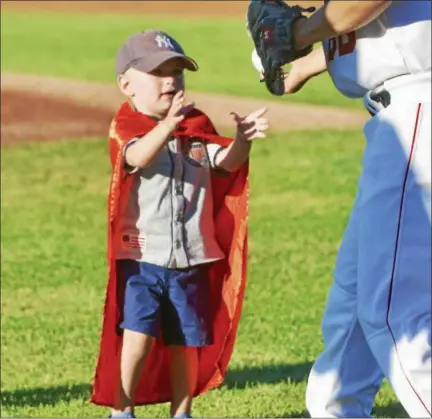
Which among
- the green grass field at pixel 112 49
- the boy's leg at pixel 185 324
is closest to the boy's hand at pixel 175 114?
the boy's leg at pixel 185 324

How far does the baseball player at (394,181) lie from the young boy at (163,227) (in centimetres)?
154

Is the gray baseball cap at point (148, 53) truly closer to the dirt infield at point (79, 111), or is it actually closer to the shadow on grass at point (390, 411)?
the shadow on grass at point (390, 411)

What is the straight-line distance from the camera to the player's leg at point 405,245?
3900 mm

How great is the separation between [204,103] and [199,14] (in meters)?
19.9

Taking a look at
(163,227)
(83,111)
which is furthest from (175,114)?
(83,111)

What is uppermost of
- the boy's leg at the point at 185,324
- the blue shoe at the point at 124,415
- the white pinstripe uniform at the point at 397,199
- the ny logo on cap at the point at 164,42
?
the ny logo on cap at the point at 164,42

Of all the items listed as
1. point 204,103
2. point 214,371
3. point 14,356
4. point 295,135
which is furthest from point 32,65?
point 214,371

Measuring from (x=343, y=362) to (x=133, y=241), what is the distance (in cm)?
163

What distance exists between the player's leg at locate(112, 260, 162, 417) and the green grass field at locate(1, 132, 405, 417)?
708 millimetres

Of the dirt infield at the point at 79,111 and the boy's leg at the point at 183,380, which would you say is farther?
the dirt infield at the point at 79,111

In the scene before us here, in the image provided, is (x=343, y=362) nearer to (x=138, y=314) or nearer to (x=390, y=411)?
(x=138, y=314)

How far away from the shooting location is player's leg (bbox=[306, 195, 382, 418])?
420cm

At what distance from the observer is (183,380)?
5914 millimetres

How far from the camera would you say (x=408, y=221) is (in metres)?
3.91
